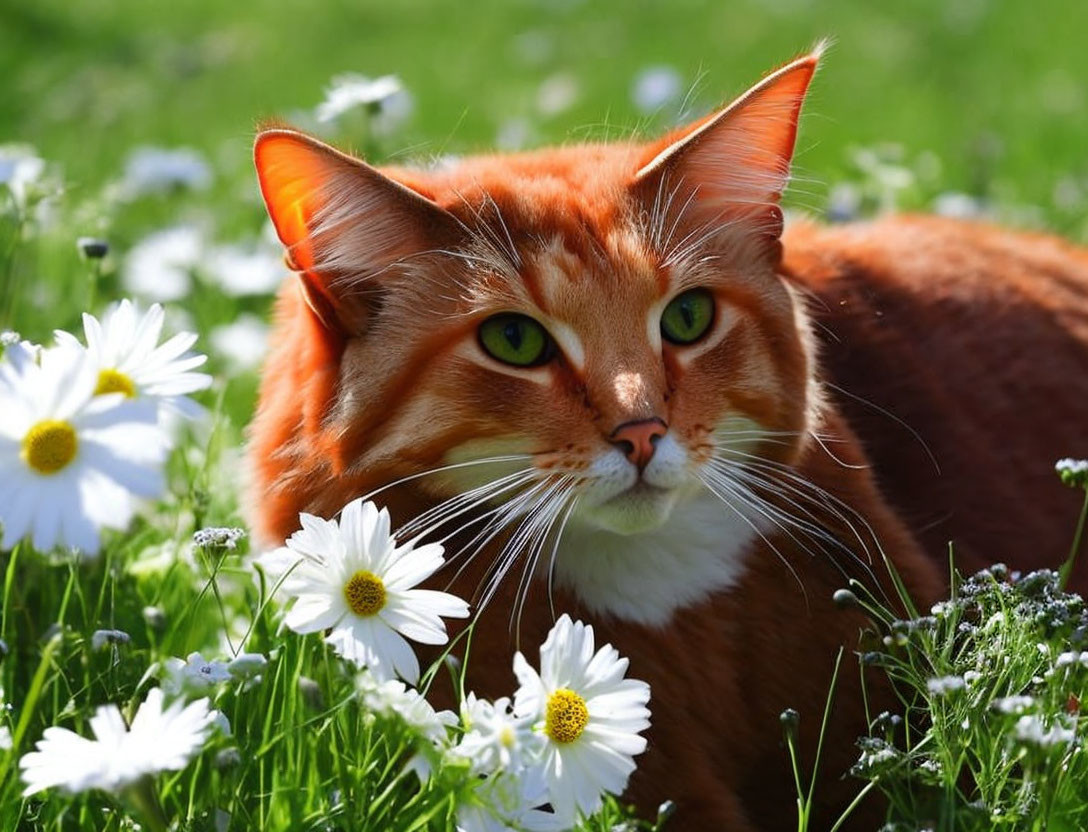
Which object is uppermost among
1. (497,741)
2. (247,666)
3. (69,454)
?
(69,454)

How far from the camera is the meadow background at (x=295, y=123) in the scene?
6.49 ft

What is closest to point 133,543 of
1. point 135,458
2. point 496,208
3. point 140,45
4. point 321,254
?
point 321,254

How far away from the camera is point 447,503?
1949mm

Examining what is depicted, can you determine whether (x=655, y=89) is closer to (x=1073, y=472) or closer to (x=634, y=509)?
(x=634, y=509)

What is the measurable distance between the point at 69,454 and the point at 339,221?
0.59m

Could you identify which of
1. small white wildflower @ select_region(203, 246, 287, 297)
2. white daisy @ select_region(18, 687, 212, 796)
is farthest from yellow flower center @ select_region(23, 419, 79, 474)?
small white wildflower @ select_region(203, 246, 287, 297)

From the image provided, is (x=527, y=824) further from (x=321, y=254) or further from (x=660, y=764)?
(x=321, y=254)

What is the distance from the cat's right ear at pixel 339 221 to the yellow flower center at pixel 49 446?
55cm

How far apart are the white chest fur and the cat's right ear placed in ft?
1.38

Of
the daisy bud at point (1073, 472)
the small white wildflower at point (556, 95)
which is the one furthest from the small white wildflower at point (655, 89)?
the daisy bud at point (1073, 472)

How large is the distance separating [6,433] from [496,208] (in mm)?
753

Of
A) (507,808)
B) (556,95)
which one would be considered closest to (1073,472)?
(507,808)

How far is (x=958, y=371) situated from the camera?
2725 millimetres

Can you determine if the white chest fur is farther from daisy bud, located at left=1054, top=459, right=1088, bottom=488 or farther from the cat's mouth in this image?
daisy bud, located at left=1054, top=459, right=1088, bottom=488
